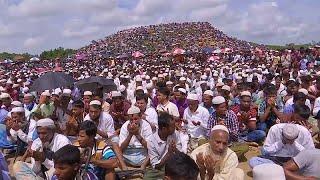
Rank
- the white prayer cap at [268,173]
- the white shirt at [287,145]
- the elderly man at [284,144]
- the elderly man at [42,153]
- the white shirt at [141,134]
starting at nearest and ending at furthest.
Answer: the white prayer cap at [268,173], the elderly man at [42,153], the elderly man at [284,144], the white shirt at [287,145], the white shirt at [141,134]

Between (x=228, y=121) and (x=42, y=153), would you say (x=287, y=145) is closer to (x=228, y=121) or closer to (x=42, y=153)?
(x=228, y=121)

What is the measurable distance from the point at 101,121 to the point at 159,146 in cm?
154

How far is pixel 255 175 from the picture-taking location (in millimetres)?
2844

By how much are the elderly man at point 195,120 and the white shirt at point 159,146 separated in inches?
62.8

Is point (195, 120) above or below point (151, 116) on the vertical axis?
below

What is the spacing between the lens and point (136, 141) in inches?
277

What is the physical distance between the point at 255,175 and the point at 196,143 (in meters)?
4.80

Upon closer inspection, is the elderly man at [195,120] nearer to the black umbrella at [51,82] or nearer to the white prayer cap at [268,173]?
the black umbrella at [51,82]

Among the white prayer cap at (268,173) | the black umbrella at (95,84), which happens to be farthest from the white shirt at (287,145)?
the black umbrella at (95,84)

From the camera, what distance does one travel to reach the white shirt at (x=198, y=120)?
775cm

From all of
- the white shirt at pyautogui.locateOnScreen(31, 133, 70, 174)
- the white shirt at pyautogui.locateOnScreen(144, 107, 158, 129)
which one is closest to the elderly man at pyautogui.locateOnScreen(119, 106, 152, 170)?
the white shirt at pyautogui.locateOnScreen(144, 107, 158, 129)

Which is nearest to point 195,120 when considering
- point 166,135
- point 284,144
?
point 166,135

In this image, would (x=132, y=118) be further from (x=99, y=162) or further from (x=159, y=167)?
(x=99, y=162)

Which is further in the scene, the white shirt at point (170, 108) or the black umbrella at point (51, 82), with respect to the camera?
the black umbrella at point (51, 82)
